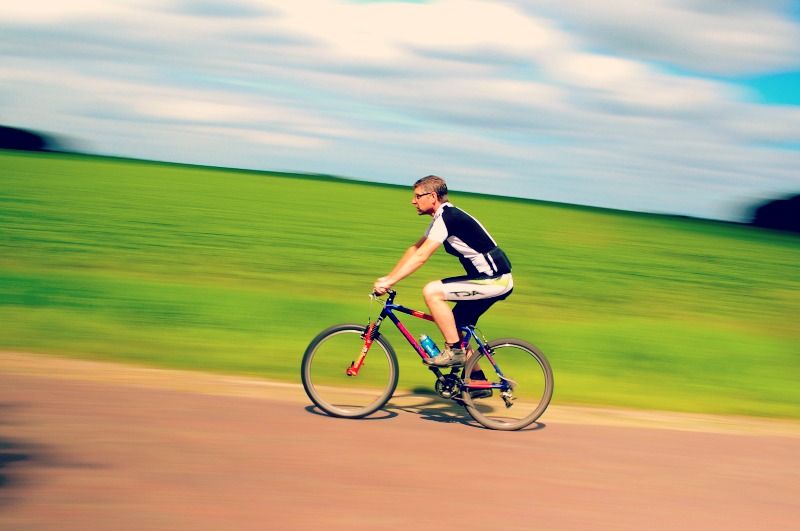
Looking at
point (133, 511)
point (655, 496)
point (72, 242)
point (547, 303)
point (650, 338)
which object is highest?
point (72, 242)

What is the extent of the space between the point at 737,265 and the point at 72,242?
19.6 metres

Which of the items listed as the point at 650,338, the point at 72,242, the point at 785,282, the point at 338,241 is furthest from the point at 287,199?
the point at 650,338

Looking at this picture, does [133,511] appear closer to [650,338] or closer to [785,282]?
[650,338]

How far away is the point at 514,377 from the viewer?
23.3ft

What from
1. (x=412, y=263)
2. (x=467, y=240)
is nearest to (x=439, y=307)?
(x=412, y=263)

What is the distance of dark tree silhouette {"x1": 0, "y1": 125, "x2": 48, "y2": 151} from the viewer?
5634 cm

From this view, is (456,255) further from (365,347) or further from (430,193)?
(365,347)

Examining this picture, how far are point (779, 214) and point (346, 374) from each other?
50350 millimetres

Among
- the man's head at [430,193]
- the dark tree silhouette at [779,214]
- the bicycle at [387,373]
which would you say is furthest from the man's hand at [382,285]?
the dark tree silhouette at [779,214]

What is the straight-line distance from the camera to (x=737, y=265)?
26562mm

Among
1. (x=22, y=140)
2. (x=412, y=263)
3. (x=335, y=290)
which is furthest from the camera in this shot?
(x=22, y=140)

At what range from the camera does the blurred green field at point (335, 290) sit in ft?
32.4

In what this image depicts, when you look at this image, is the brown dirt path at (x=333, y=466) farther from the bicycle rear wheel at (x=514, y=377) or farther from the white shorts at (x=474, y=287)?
the white shorts at (x=474, y=287)

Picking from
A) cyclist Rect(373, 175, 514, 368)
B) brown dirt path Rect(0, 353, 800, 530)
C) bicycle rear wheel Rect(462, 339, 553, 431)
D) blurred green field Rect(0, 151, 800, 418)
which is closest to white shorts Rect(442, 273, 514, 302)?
cyclist Rect(373, 175, 514, 368)
